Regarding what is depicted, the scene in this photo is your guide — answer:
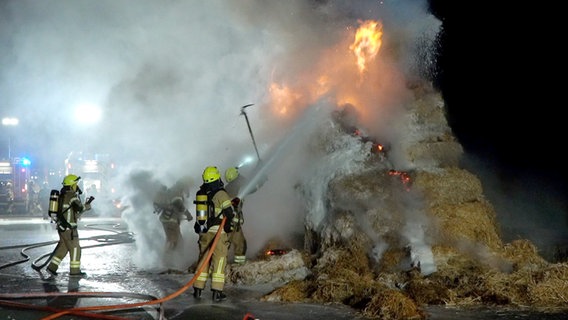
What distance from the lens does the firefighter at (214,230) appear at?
7097 millimetres

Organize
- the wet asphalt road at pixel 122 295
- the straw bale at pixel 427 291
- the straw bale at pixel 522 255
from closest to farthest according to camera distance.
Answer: the wet asphalt road at pixel 122 295 → the straw bale at pixel 427 291 → the straw bale at pixel 522 255

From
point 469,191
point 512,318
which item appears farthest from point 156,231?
point 512,318

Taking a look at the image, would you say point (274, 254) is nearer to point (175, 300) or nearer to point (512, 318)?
point (175, 300)

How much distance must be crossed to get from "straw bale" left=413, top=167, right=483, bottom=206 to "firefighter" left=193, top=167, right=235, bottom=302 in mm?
3524

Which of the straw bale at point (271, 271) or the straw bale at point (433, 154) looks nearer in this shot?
the straw bale at point (271, 271)

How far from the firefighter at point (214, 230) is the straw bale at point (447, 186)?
352 cm

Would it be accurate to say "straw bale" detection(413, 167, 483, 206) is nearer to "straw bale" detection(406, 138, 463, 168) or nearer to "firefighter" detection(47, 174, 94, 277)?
"straw bale" detection(406, 138, 463, 168)

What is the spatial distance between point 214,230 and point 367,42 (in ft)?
19.9

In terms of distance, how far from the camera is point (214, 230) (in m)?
7.45

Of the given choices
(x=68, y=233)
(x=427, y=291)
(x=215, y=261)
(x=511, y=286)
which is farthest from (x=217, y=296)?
(x=511, y=286)

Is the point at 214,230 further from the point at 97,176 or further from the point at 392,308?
the point at 97,176

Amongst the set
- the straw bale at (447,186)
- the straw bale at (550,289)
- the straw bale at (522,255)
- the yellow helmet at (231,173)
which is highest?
the yellow helmet at (231,173)

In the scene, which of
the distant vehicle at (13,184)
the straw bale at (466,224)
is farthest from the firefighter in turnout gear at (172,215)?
the distant vehicle at (13,184)

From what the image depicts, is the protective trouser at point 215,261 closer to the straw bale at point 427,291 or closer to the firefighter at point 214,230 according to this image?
the firefighter at point 214,230
